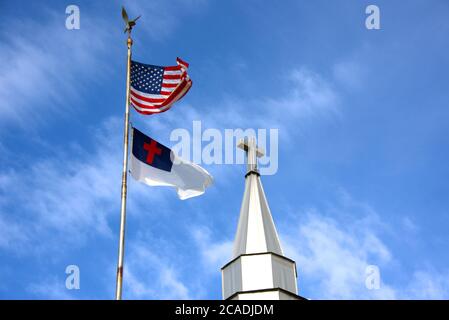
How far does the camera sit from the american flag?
27.0 metres

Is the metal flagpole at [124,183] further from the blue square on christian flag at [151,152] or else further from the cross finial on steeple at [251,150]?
the cross finial on steeple at [251,150]

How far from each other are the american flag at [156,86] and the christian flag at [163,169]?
143 cm

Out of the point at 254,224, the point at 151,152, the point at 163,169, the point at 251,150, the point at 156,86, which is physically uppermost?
the point at 156,86

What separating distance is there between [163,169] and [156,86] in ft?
10.5

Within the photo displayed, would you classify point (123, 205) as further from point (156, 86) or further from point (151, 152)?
point (156, 86)

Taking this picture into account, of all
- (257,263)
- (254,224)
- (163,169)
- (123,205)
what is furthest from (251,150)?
(123,205)

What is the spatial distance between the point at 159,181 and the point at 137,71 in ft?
14.0

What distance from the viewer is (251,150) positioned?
30094 mm

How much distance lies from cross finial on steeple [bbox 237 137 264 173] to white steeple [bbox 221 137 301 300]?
1.74 metres

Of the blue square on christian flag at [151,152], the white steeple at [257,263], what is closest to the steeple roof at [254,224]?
the white steeple at [257,263]
